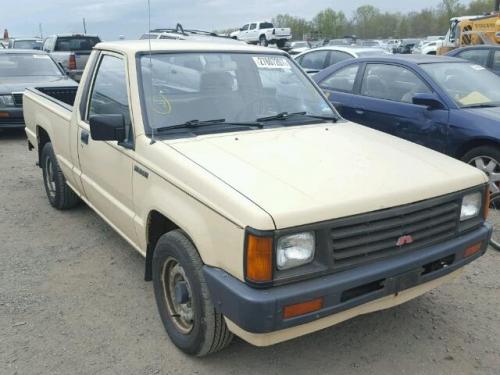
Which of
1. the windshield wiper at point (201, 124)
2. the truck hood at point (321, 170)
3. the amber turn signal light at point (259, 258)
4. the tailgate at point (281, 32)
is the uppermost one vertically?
the tailgate at point (281, 32)

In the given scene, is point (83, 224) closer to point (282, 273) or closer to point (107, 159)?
point (107, 159)

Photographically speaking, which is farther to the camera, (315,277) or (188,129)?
(188,129)

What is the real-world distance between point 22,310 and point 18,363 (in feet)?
2.05

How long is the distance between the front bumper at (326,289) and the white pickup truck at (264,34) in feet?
121

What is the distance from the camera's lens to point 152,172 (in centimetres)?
308

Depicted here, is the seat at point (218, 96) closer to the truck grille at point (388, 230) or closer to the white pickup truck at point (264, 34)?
the truck grille at point (388, 230)

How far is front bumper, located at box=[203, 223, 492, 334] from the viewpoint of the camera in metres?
2.31

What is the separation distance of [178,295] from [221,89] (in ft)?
4.96

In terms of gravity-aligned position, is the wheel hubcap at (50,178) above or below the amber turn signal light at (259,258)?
below

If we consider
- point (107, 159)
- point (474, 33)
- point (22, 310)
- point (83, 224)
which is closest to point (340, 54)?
point (474, 33)

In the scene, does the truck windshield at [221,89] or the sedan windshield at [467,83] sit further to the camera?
the sedan windshield at [467,83]

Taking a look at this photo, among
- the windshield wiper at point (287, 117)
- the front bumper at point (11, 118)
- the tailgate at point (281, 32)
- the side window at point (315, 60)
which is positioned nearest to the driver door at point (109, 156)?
the windshield wiper at point (287, 117)

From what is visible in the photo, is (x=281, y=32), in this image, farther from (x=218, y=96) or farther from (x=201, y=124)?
(x=201, y=124)

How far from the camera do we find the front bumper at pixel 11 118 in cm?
891
